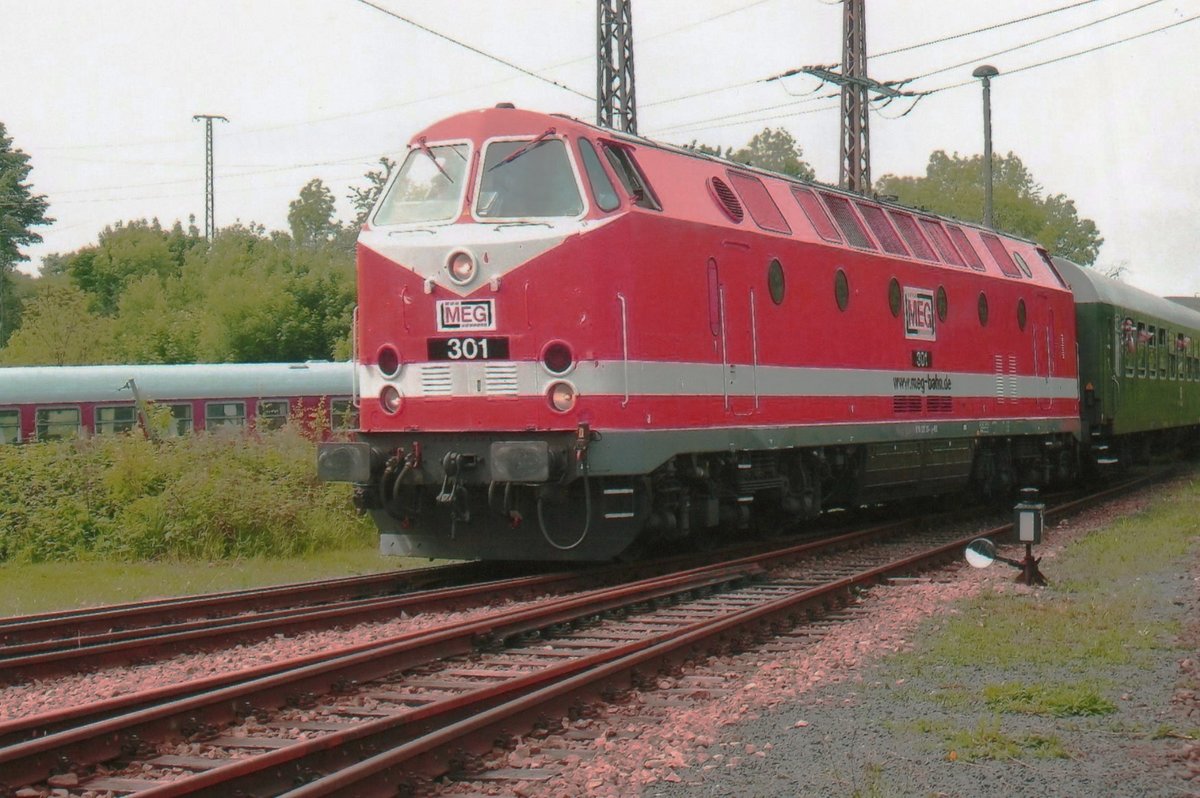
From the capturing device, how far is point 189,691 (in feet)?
22.2

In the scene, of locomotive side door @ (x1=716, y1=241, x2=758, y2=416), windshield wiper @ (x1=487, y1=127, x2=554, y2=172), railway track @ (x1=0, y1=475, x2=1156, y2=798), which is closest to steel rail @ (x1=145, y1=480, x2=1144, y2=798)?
railway track @ (x1=0, y1=475, x2=1156, y2=798)

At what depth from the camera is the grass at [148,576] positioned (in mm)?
12078

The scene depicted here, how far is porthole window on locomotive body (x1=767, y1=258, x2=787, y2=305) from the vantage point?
12.5 m

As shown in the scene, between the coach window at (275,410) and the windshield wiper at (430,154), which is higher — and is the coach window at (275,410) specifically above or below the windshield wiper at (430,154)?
below

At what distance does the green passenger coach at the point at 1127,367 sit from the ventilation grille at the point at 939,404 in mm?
5780

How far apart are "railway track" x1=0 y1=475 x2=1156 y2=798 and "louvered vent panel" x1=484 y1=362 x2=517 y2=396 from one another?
1.69m

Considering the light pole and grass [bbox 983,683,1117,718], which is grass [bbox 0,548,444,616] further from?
the light pole

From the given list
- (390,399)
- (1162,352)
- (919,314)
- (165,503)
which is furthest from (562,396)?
(1162,352)

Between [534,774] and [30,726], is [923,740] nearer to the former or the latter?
[534,774]

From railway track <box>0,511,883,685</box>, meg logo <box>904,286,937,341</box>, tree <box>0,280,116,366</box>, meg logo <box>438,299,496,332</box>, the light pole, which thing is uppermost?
the light pole

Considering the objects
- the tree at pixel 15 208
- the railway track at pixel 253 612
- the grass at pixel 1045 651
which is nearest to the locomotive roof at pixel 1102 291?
the grass at pixel 1045 651

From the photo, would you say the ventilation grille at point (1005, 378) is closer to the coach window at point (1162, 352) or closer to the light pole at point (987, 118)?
the coach window at point (1162, 352)

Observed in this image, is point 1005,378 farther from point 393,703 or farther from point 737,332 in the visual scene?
point 393,703

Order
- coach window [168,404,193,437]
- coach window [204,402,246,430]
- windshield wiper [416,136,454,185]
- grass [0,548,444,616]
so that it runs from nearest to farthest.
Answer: windshield wiper [416,136,454,185] < grass [0,548,444,616] < coach window [168,404,193,437] < coach window [204,402,246,430]
